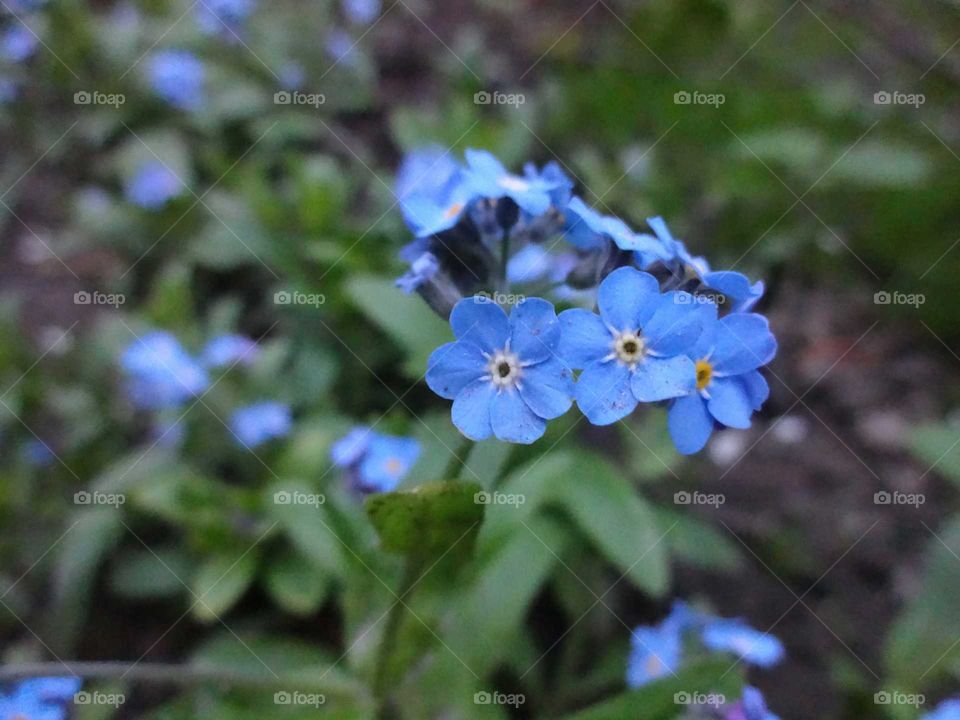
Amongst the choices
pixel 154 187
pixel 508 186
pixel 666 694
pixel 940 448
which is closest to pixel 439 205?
pixel 508 186

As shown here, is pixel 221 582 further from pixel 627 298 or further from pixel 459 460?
pixel 627 298

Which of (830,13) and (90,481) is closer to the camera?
(90,481)

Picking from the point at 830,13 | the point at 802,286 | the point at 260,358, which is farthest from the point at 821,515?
the point at 830,13

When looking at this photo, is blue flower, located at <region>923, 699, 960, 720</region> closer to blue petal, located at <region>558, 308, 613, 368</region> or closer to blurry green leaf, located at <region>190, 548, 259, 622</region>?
blue petal, located at <region>558, 308, 613, 368</region>

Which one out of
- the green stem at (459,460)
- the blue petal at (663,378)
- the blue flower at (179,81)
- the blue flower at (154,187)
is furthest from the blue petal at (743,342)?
the blue flower at (179,81)

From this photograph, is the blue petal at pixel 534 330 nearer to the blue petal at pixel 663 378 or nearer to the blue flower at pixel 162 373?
the blue petal at pixel 663 378

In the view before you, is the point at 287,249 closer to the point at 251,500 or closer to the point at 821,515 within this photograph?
the point at 251,500
